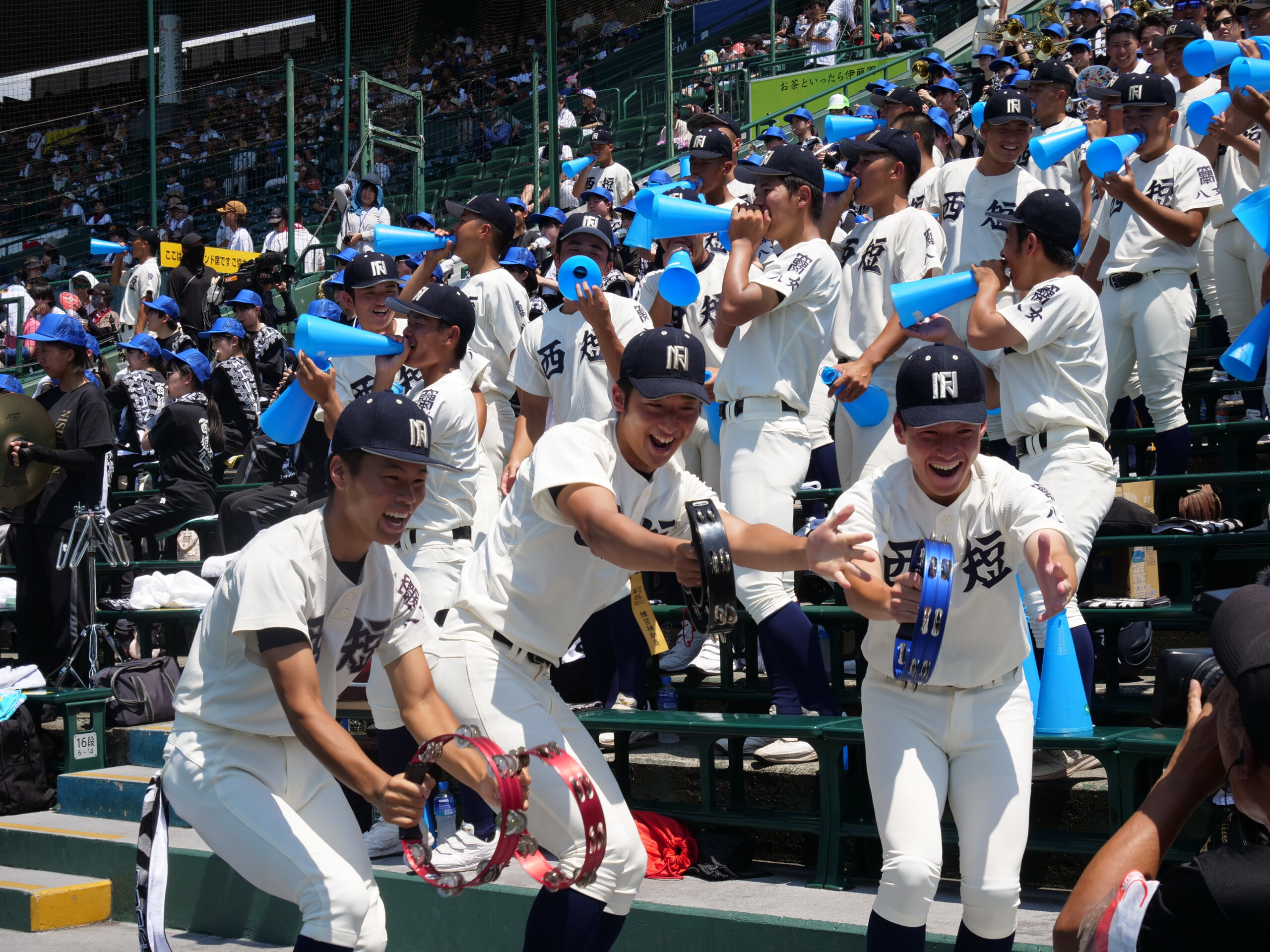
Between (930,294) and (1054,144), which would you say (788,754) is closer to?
(930,294)

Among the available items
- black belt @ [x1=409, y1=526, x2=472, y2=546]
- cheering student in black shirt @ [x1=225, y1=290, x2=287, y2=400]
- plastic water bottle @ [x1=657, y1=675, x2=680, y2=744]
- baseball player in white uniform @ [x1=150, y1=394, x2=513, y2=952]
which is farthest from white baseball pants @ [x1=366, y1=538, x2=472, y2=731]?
cheering student in black shirt @ [x1=225, y1=290, x2=287, y2=400]

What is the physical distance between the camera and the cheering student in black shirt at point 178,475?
348 inches

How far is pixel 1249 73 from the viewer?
6312 mm

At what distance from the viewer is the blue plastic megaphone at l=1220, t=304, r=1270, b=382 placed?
17.4 ft

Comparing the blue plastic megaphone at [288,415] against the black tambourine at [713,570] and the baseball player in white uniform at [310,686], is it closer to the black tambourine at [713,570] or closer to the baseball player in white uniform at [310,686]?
the baseball player in white uniform at [310,686]

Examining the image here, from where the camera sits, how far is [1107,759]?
4367 mm

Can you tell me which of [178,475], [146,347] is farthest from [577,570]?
[146,347]

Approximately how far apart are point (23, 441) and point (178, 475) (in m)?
1.37

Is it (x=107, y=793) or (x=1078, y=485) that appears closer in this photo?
(x=1078, y=485)

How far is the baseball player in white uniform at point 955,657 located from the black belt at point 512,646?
36.1 inches

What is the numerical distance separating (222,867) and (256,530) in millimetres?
2824

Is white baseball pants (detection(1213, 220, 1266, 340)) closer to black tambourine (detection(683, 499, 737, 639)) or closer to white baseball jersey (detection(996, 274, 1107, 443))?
white baseball jersey (detection(996, 274, 1107, 443))

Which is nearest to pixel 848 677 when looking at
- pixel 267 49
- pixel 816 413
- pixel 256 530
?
pixel 816 413

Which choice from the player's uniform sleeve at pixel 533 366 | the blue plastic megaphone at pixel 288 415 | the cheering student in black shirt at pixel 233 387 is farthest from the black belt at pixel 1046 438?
the cheering student in black shirt at pixel 233 387
